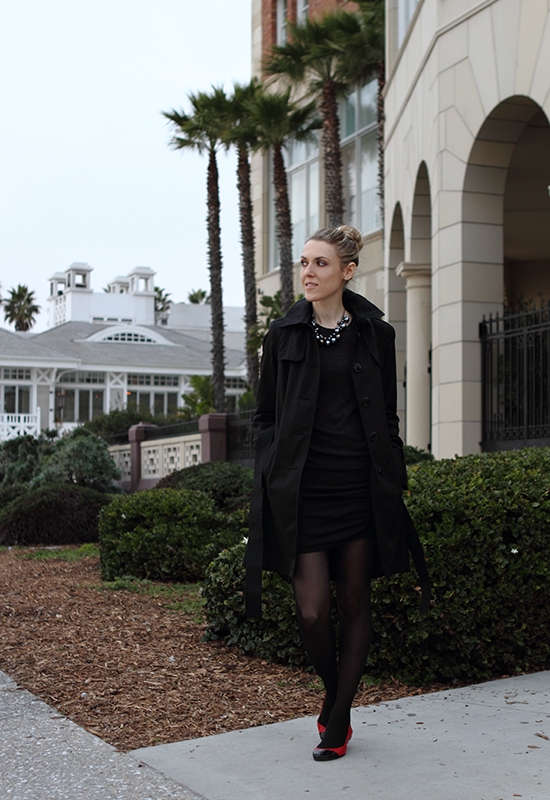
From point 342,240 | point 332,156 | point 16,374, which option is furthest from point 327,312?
point 16,374

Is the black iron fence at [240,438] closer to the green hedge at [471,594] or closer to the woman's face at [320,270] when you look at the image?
the green hedge at [471,594]

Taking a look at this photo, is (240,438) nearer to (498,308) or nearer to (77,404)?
(498,308)

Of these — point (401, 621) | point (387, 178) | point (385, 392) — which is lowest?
point (401, 621)

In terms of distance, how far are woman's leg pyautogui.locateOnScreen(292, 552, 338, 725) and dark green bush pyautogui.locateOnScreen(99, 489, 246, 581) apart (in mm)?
4918

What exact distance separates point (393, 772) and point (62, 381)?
135ft

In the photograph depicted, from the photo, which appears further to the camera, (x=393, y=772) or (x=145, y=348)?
(x=145, y=348)

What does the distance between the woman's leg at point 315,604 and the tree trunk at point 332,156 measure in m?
20.7

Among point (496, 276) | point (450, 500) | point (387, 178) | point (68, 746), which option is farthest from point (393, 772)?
point (387, 178)

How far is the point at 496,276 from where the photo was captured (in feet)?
37.3

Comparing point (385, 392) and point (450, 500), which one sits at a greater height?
point (385, 392)

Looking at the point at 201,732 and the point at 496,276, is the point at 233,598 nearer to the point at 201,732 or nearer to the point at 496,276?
the point at 201,732

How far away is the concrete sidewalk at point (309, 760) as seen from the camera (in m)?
3.45

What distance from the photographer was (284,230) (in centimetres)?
2559

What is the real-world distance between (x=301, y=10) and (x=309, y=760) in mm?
26967
